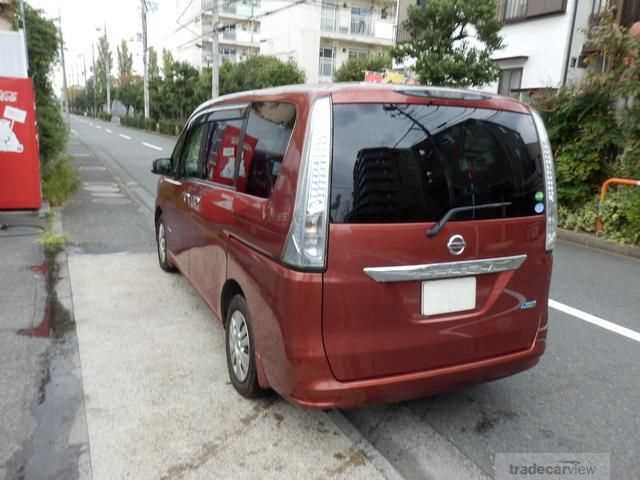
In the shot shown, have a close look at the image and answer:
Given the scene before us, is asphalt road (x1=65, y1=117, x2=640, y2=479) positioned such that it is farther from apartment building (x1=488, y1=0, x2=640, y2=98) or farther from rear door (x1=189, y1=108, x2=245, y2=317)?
apartment building (x1=488, y1=0, x2=640, y2=98)

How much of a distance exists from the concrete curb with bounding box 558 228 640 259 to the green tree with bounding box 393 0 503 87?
5056 millimetres

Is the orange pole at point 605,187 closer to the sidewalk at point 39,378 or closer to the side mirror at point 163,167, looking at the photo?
the side mirror at point 163,167

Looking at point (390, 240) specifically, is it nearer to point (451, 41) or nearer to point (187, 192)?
point (187, 192)

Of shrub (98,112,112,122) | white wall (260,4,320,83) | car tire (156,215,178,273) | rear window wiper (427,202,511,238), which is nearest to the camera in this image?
rear window wiper (427,202,511,238)

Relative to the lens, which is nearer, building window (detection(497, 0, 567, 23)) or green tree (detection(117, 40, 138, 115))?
building window (detection(497, 0, 567, 23))

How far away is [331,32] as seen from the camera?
121 ft

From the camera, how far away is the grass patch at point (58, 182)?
8867 millimetres

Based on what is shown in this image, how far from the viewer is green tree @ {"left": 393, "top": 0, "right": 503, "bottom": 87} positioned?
11297mm

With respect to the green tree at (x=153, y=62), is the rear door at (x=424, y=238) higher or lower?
lower

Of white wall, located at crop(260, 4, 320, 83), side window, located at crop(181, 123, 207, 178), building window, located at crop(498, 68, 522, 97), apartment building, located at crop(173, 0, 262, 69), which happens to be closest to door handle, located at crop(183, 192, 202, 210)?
side window, located at crop(181, 123, 207, 178)

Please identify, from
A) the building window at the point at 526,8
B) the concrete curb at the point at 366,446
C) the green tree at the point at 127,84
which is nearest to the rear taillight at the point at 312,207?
the concrete curb at the point at 366,446

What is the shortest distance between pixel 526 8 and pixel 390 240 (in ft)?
47.1

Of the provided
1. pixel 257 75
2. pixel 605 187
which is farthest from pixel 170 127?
pixel 605 187

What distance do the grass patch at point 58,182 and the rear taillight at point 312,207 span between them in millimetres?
7732
